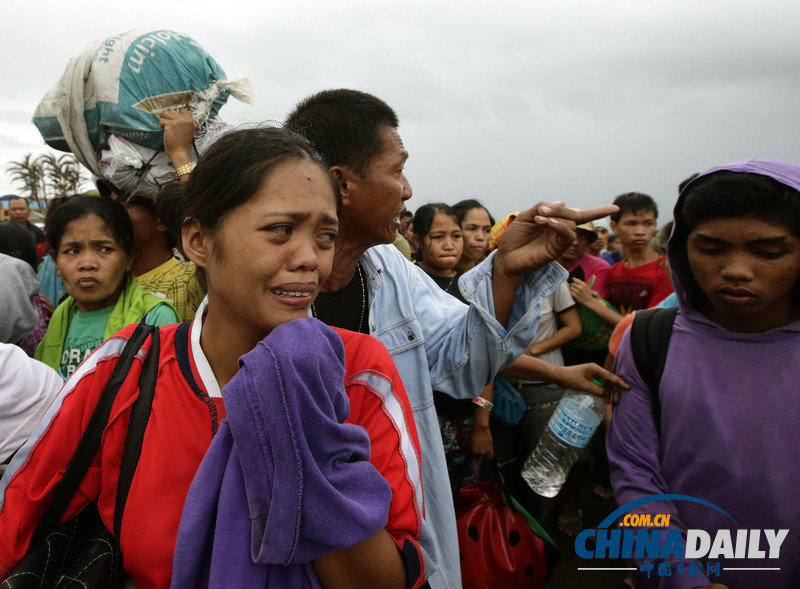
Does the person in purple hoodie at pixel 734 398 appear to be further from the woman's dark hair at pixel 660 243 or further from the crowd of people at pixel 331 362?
the woman's dark hair at pixel 660 243

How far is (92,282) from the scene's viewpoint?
2.19 m

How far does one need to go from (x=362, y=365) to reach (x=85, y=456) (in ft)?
2.30

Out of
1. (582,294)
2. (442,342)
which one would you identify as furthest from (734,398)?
(582,294)

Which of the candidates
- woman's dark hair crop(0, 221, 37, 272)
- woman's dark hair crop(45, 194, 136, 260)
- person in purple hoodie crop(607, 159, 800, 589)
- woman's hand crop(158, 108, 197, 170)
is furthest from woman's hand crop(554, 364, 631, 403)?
woman's dark hair crop(0, 221, 37, 272)

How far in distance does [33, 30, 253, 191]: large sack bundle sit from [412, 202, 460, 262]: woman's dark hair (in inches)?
93.4

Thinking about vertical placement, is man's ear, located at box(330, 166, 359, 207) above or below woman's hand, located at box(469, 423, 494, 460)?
above

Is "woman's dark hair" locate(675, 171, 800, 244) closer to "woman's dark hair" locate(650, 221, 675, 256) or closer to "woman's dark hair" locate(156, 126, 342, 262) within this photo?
"woman's dark hair" locate(156, 126, 342, 262)

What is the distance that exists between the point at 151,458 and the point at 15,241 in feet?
11.1

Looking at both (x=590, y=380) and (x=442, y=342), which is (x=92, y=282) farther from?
(x=590, y=380)

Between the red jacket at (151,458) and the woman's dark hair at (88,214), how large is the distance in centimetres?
125

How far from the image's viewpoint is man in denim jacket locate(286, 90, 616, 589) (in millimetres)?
1676

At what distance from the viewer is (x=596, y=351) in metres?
4.07

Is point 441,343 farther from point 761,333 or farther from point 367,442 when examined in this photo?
point 761,333

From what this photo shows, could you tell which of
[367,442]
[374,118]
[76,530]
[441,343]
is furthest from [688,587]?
[374,118]
